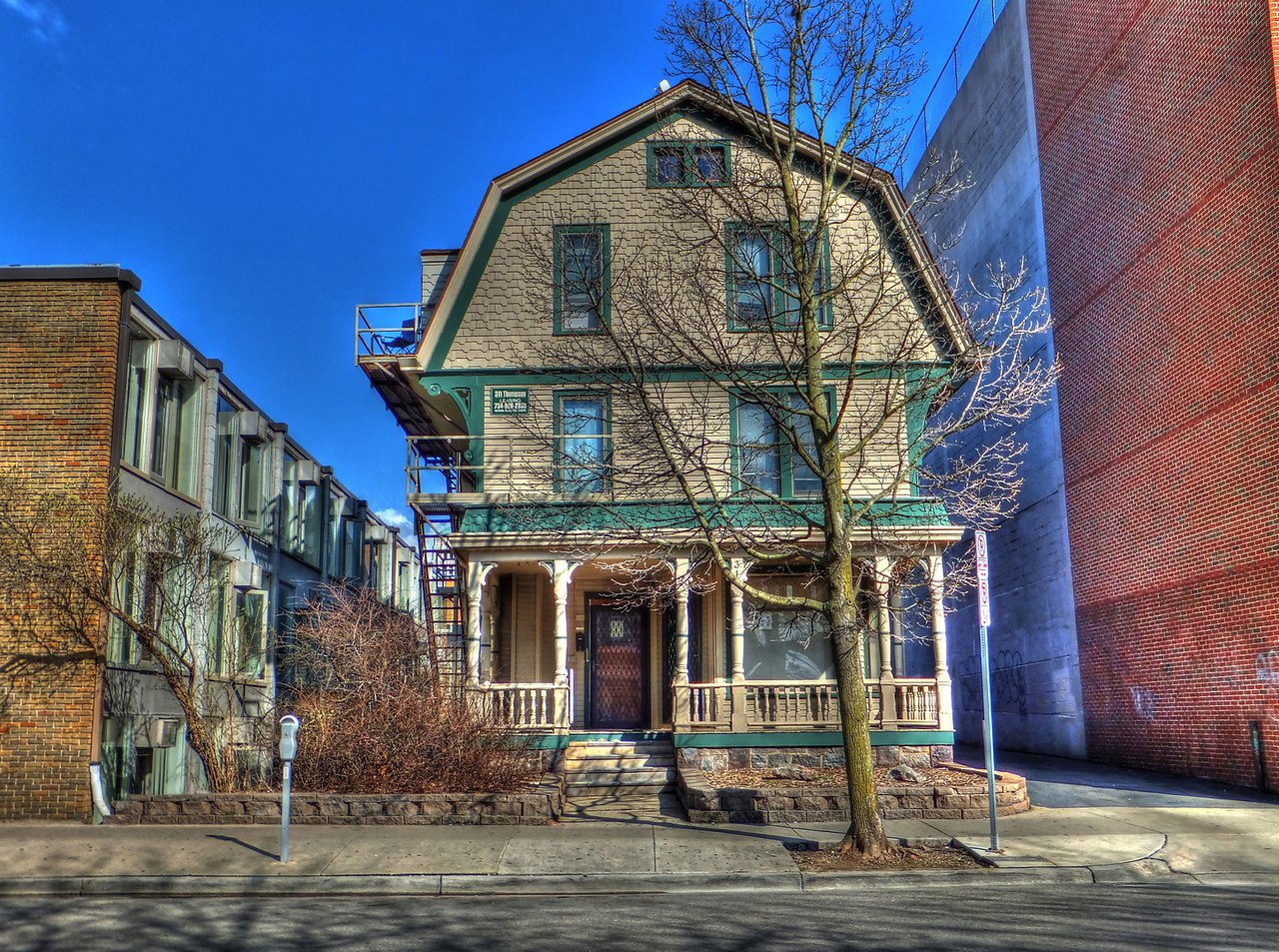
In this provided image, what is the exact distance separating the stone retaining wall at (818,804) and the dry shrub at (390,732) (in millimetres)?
2523

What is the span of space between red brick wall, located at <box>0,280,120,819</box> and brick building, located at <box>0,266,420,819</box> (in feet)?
0.05

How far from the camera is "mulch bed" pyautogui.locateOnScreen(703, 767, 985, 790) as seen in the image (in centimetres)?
1447

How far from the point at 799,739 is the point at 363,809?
22.4ft

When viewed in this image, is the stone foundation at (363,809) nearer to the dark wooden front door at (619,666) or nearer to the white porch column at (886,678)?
the white porch column at (886,678)

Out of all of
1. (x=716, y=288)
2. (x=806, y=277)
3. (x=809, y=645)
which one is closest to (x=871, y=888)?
(x=806, y=277)

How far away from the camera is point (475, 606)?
17.4m

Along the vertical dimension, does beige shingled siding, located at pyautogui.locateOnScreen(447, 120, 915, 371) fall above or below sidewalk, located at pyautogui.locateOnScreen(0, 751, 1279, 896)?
above

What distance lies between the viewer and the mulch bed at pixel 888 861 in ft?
34.3

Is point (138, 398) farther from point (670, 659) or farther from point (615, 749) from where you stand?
point (670, 659)

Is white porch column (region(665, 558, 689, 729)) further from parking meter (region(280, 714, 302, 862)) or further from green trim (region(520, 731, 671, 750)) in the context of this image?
parking meter (region(280, 714, 302, 862))

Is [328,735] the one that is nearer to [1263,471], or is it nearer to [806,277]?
[806,277]

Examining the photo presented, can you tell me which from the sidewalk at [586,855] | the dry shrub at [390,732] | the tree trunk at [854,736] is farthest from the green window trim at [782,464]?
the tree trunk at [854,736]

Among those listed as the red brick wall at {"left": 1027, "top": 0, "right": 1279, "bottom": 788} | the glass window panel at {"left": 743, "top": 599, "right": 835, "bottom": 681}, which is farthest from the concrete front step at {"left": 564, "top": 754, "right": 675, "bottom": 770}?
the red brick wall at {"left": 1027, "top": 0, "right": 1279, "bottom": 788}

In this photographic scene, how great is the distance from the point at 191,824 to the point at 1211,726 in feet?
46.5
